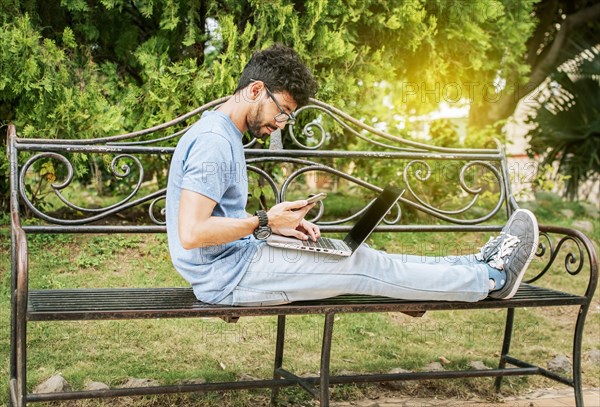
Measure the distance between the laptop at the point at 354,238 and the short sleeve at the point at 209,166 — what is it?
1.00 ft

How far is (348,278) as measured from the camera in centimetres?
284

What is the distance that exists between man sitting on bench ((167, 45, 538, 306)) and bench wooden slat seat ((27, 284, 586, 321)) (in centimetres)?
4

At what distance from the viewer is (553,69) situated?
855 centimetres

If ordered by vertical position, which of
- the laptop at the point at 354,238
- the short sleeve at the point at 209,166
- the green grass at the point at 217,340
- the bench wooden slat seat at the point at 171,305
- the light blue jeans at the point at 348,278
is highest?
the short sleeve at the point at 209,166

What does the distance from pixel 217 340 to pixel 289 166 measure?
10.0ft

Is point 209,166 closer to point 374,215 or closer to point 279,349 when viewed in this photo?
point 374,215

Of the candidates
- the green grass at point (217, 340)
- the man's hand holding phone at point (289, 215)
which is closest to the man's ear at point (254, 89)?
the man's hand holding phone at point (289, 215)

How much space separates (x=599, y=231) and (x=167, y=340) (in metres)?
4.82

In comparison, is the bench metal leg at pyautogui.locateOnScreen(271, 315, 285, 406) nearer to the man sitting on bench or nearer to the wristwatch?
the man sitting on bench

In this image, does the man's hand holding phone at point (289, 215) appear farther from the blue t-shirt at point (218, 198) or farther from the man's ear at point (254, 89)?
the man's ear at point (254, 89)

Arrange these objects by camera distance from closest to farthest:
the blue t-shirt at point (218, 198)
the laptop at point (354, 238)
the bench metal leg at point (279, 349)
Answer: the blue t-shirt at point (218, 198), the laptop at point (354, 238), the bench metal leg at point (279, 349)

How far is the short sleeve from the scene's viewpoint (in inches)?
101

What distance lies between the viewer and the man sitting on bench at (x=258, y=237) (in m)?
2.59

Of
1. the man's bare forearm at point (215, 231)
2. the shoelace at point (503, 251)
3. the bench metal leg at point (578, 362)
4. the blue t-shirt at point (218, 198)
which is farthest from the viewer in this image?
the bench metal leg at point (578, 362)
